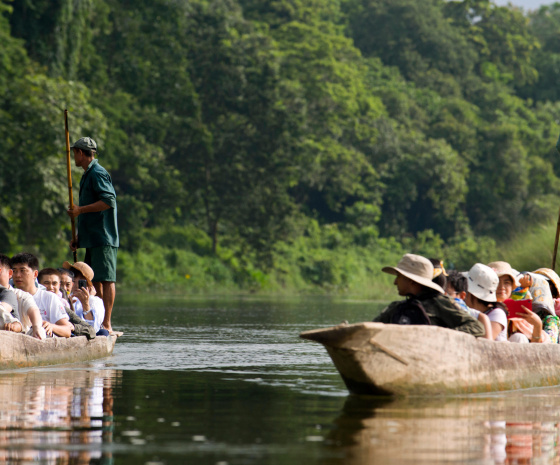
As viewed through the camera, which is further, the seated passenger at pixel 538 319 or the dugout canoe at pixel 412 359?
the seated passenger at pixel 538 319

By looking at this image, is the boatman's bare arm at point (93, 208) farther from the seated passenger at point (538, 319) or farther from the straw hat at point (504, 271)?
the seated passenger at point (538, 319)

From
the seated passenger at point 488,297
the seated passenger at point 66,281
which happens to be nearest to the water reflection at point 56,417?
the seated passenger at point 66,281

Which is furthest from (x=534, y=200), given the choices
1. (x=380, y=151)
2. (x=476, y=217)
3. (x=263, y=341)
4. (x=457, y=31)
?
(x=263, y=341)

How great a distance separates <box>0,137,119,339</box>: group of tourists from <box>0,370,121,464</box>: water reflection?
662 millimetres

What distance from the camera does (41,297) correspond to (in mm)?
10625

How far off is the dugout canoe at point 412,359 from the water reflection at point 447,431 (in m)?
0.14

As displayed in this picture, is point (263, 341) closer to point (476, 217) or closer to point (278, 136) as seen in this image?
point (278, 136)

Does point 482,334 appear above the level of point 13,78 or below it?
below

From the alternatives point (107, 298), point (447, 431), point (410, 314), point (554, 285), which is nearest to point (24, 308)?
point (107, 298)

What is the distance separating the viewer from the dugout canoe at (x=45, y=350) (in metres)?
9.89

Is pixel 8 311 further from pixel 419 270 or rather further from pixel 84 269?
pixel 419 270

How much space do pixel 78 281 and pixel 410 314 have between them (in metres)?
4.08

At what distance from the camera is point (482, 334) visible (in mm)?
8914

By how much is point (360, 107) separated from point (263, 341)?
4362cm
